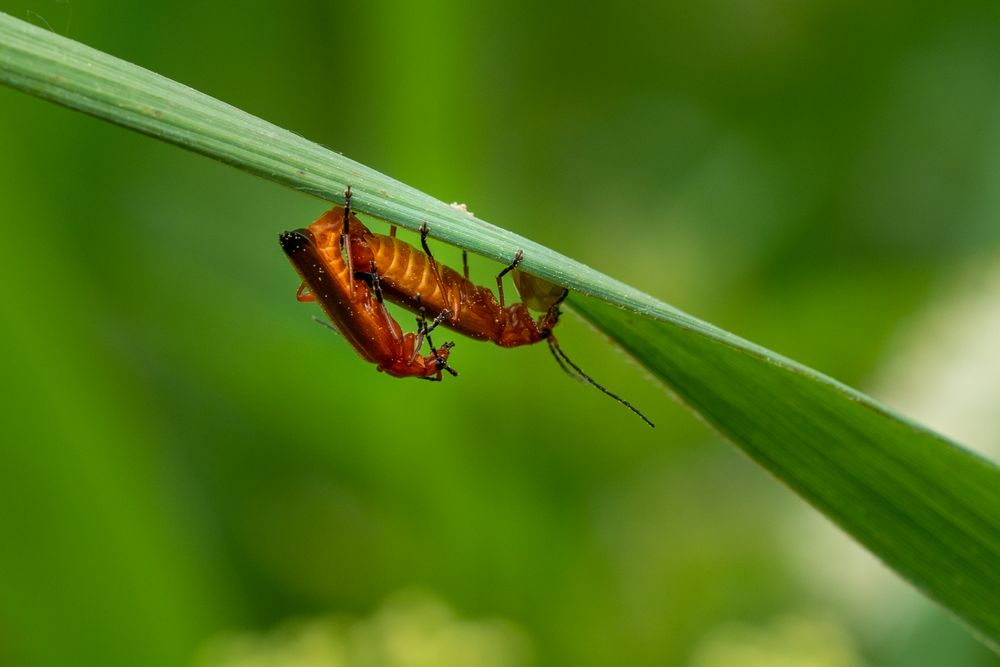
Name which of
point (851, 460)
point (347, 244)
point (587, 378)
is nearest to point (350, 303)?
point (347, 244)

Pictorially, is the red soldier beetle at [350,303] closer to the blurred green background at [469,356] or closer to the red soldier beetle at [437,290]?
the red soldier beetle at [437,290]

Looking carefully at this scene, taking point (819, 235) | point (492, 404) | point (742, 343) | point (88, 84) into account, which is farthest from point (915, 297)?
point (88, 84)

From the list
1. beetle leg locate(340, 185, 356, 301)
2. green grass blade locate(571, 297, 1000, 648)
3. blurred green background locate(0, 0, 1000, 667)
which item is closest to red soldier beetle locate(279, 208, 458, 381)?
beetle leg locate(340, 185, 356, 301)

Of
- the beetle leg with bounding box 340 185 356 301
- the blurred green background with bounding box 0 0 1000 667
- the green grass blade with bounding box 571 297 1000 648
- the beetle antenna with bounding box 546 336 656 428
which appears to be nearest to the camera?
the green grass blade with bounding box 571 297 1000 648

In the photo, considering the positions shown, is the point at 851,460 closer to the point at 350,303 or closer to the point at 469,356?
the point at 350,303

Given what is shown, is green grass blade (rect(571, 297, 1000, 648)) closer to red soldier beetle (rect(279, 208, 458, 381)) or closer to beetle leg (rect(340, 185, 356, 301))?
beetle leg (rect(340, 185, 356, 301))
